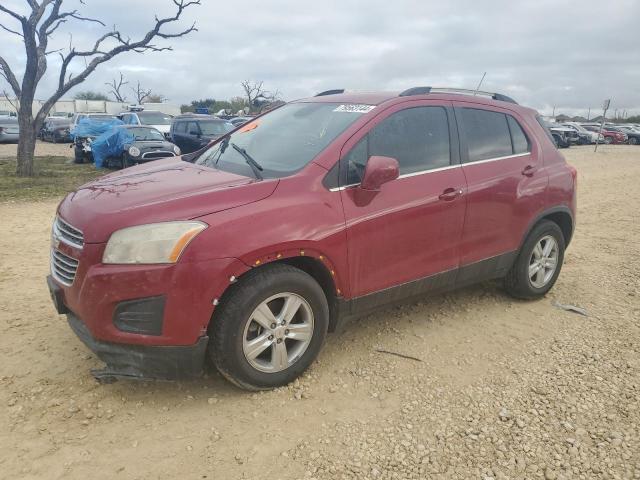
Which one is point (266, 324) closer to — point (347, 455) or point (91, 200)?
point (347, 455)

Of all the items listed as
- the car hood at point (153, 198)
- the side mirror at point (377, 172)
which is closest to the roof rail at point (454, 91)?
the side mirror at point (377, 172)

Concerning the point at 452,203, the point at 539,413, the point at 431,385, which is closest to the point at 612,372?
the point at 539,413

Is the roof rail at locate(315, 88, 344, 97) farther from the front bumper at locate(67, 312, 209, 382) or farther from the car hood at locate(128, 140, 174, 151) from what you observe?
the car hood at locate(128, 140, 174, 151)

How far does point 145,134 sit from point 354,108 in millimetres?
12341

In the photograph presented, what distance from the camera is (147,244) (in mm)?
2643

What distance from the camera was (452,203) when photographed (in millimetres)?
3707

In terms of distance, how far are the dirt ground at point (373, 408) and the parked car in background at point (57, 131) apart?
1054 inches

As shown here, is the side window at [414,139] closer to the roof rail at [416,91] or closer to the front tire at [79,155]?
the roof rail at [416,91]

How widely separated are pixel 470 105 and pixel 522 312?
1.81m

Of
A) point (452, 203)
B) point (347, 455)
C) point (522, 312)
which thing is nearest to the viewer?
point (347, 455)

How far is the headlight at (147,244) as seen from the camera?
2639mm

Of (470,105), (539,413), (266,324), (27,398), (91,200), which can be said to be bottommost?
(27,398)

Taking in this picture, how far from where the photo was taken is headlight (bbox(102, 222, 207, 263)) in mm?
2639

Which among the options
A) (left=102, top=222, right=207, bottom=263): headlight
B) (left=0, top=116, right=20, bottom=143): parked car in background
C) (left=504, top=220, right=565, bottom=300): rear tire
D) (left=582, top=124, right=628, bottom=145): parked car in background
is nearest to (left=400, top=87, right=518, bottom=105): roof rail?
(left=504, top=220, right=565, bottom=300): rear tire
